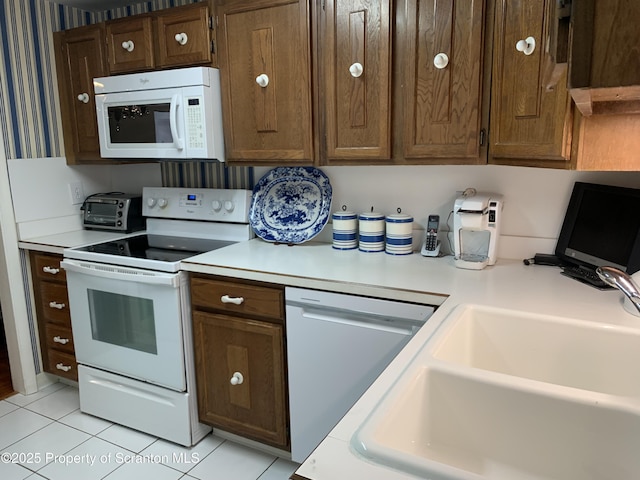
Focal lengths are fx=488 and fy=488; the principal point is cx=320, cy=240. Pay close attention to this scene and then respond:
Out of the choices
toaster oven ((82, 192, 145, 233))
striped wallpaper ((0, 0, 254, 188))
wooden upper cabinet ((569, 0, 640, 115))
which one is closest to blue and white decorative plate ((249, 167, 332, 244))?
striped wallpaper ((0, 0, 254, 188))

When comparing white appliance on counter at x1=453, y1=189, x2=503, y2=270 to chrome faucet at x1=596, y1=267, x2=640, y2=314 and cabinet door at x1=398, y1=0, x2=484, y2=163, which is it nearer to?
cabinet door at x1=398, y1=0, x2=484, y2=163

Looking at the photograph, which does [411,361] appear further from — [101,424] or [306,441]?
[101,424]

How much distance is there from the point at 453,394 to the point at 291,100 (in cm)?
147

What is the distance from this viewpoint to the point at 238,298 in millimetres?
2029

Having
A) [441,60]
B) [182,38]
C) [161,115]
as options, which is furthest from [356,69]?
[161,115]

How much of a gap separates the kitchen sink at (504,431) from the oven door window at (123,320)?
5.06 ft

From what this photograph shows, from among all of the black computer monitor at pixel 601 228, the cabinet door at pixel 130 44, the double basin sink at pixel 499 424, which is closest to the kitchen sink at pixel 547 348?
the double basin sink at pixel 499 424

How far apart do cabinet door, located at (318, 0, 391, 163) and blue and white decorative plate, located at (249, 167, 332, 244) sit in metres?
0.38

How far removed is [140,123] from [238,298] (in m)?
1.07

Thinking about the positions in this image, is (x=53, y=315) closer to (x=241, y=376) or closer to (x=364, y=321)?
(x=241, y=376)

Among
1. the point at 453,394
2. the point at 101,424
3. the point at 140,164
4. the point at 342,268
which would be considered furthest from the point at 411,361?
the point at 140,164

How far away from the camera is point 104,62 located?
2531 millimetres

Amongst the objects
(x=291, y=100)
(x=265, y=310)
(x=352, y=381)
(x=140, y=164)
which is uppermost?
(x=291, y=100)

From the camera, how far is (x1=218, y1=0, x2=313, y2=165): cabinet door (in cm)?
205
